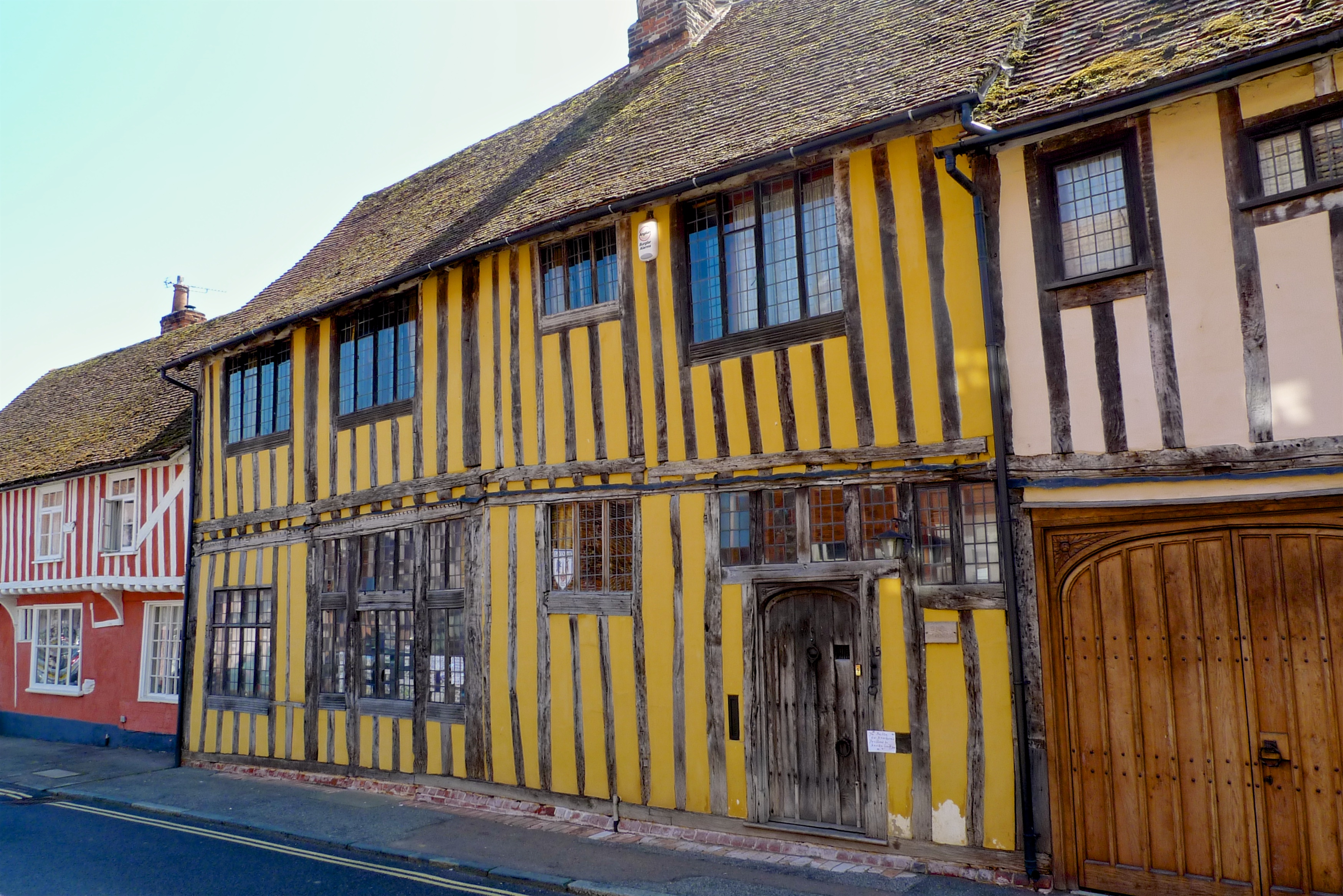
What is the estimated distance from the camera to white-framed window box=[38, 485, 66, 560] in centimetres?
1741

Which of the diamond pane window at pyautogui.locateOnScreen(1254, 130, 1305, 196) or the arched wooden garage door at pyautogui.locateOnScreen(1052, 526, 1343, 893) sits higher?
the diamond pane window at pyautogui.locateOnScreen(1254, 130, 1305, 196)

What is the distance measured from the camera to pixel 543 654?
959 cm

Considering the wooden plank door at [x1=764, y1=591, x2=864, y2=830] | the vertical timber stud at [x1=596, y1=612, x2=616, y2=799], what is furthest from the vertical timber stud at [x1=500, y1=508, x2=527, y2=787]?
the wooden plank door at [x1=764, y1=591, x2=864, y2=830]

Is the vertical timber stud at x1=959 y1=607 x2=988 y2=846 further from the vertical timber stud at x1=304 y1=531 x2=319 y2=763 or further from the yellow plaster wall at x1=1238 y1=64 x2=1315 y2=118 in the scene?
the vertical timber stud at x1=304 y1=531 x2=319 y2=763

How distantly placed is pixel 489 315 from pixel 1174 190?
22.3 ft

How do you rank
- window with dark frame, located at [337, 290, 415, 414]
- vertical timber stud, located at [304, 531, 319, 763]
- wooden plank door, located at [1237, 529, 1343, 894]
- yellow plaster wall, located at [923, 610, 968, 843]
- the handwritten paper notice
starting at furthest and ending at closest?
vertical timber stud, located at [304, 531, 319, 763] → window with dark frame, located at [337, 290, 415, 414] → the handwritten paper notice → yellow plaster wall, located at [923, 610, 968, 843] → wooden plank door, located at [1237, 529, 1343, 894]

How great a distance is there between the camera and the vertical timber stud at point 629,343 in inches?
357

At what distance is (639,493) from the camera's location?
896cm

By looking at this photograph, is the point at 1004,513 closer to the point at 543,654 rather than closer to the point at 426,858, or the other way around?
the point at 543,654

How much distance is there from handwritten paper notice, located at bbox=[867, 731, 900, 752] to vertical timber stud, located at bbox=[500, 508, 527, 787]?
384 cm

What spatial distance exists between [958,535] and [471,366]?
5837mm

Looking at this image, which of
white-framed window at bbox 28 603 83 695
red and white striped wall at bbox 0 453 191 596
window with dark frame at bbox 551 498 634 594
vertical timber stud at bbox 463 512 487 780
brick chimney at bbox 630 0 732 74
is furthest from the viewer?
white-framed window at bbox 28 603 83 695

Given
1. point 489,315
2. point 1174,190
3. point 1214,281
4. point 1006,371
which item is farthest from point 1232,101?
point 489,315

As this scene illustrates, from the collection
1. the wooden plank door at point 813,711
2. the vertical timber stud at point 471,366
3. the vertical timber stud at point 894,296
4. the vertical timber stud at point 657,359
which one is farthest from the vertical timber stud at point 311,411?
the vertical timber stud at point 894,296
